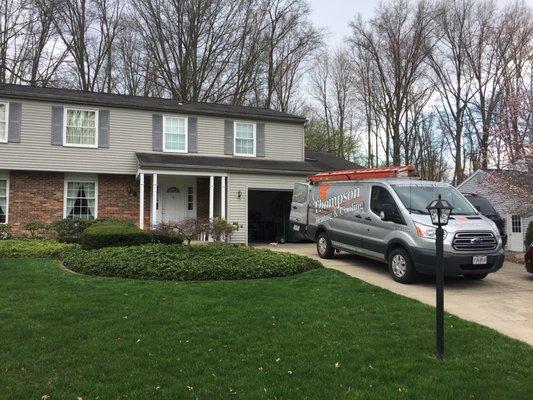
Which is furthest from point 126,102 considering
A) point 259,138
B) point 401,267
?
point 401,267

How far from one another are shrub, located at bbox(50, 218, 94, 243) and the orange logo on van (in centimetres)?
803

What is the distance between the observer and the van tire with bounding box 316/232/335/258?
12633 millimetres

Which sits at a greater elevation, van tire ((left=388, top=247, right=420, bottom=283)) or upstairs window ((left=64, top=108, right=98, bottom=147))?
upstairs window ((left=64, top=108, right=98, bottom=147))

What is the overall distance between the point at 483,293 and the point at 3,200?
51.9 ft

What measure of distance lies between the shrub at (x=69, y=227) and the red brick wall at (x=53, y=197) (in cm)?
153

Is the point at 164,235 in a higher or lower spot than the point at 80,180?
lower

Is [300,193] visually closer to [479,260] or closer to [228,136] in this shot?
[479,260]

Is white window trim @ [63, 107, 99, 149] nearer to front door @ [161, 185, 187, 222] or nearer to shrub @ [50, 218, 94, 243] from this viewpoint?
shrub @ [50, 218, 94, 243]

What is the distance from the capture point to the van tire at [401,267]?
30.9ft

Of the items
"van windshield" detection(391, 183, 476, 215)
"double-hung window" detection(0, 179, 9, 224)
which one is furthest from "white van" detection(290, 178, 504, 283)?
"double-hung window" detection(0, 179, 9, 224)

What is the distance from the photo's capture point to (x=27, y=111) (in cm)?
1719

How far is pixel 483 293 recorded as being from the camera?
8.84 m

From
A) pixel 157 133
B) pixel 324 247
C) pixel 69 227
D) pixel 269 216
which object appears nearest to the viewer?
pixel 324 247

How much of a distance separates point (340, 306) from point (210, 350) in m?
2.74
